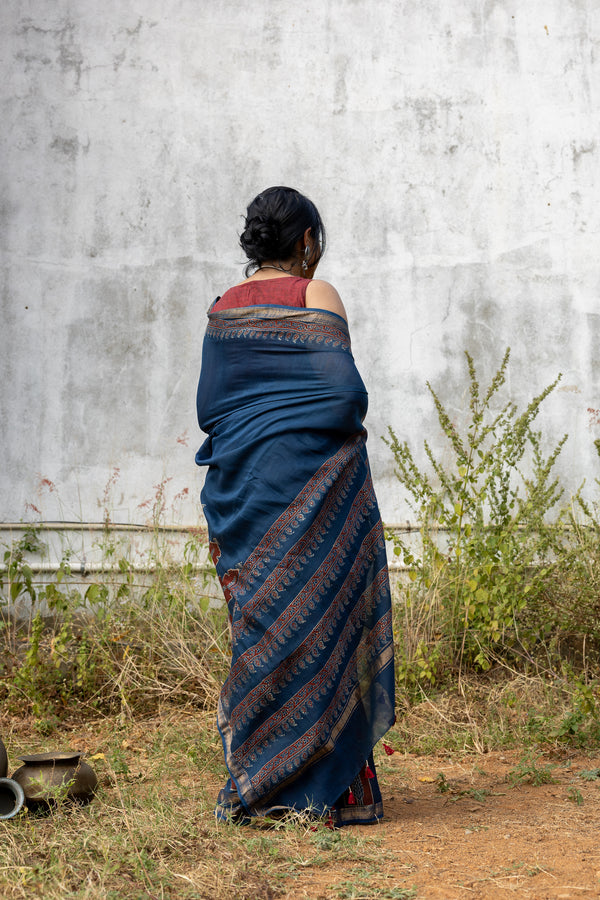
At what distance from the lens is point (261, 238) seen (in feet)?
9.30

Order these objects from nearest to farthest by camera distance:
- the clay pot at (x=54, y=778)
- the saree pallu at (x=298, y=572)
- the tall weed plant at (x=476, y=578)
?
the saree pallu at (x=298, y=572)
the clay pot at (x=54, y=778)
the tall weed plant at (x=476, y=578)

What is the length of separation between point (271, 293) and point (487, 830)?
181 cm

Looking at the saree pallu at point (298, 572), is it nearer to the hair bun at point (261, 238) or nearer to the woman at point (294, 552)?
the woman at point (294, 552)

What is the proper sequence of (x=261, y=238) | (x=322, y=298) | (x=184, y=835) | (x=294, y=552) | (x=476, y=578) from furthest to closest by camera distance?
1. (x=476, y=578)
2. (x=261, y=238)
3. (x=322, y=298)
4. (x=294, y=552)
5. (x=184, y=835)

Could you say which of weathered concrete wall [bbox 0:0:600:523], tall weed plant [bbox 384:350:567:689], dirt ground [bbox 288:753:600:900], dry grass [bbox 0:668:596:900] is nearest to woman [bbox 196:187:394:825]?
dry grass [bbox 0:668:596:900]

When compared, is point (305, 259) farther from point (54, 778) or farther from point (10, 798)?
point (10, 798)

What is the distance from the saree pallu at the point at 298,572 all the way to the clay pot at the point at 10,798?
67 centimetres

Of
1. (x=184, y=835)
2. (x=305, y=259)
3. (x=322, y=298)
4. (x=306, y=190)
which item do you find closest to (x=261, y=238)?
(x=305, y=259)

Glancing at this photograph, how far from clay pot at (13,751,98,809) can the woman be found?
0.57m

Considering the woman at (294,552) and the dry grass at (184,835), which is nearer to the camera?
the dry grass at (184,835)

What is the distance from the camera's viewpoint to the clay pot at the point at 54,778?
2.84m

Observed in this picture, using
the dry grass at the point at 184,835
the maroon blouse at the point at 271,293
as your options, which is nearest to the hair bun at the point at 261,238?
the maroon blouse at the point at 271,293

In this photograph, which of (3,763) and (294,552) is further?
(3,763)

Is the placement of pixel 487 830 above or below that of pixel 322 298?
below
